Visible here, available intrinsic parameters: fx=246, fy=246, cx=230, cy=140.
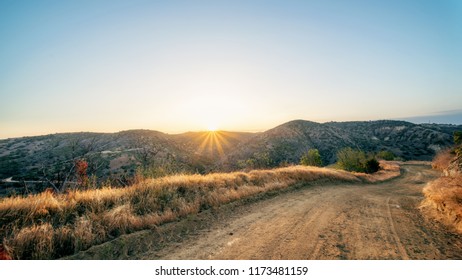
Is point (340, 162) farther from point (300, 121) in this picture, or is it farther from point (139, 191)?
point (300, 121)

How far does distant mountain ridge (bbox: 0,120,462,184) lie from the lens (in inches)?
2596

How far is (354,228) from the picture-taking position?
6.41 m

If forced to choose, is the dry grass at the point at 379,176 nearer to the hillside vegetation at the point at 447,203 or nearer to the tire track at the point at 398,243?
the hillside vegetation at the point at 447,203

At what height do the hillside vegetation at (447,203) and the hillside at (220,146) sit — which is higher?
the hillside vegetation at (447,203)

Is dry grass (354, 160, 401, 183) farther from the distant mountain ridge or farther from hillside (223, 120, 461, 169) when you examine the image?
hillside (223, 120, 461, 169)

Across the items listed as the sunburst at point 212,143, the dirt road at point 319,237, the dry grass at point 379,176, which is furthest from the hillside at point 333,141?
the dirt road at point 319,237

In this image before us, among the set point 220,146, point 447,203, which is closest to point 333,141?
point 220,146

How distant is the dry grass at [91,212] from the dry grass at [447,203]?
6457 mm

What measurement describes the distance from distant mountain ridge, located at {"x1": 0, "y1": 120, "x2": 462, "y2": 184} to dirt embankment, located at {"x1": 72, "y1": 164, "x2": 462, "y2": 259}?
51.8 m

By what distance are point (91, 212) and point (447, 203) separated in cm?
1002

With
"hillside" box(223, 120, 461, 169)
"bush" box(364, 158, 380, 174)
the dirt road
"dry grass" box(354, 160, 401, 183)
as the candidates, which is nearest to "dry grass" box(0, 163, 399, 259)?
the dirt road

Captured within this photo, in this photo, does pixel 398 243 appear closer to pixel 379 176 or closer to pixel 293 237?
pixel 293 237

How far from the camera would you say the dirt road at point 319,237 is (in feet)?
16.4
